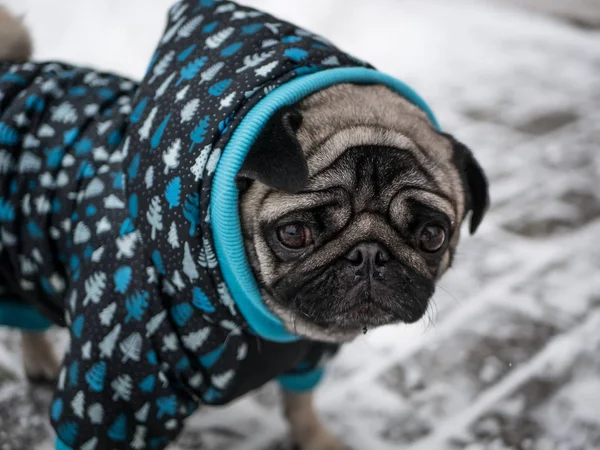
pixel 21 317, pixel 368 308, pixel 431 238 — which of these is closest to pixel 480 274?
pixel 431 238

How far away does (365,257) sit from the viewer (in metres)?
1.45

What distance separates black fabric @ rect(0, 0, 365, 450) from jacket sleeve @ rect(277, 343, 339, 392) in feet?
0.63

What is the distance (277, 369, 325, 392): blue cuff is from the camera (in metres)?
2.03

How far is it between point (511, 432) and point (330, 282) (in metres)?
1.03

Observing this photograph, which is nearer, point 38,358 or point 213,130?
point 213,130

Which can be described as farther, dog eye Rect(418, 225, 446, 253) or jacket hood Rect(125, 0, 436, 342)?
dog eye Rect(418, 225, 446, 253)

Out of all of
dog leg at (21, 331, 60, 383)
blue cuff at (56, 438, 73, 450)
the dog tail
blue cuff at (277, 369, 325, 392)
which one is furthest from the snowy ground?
the dog tail

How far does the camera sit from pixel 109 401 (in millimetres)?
1552

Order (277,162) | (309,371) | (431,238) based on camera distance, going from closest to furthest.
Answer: (277,162)
(431,238)
(309,371)

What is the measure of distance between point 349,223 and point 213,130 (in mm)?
365

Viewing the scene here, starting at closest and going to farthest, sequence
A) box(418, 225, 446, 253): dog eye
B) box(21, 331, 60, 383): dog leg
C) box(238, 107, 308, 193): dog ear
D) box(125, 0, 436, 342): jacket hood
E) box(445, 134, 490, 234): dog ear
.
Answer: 1. box(238, 107, 308, 193): dog ear
2. box(125, 0, 436, 342): jacket hood
3. box(418, 225, 446, 253): dog eye
4. box(445, 134, 490, 234): dog ear
5. box(21, 331, 60, 383): dog leg

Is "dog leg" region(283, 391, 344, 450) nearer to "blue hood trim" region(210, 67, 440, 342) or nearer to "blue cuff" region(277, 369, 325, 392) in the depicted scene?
"blue cuff" region(277, 369, 325, 392)

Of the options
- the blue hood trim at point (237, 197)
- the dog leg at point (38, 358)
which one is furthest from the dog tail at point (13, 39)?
the blue hood trim at point (237, 197)

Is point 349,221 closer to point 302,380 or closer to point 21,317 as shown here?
point 302,380
